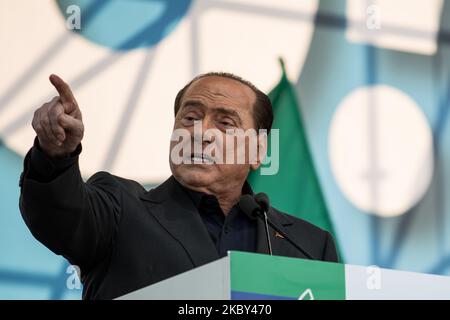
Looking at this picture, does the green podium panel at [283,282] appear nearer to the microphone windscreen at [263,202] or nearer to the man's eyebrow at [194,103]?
the microphone windscreen at [263,202]

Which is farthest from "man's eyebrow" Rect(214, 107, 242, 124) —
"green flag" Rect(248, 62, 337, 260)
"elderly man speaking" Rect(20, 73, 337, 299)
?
"green flag" Rect(248, 62, 337, 260)

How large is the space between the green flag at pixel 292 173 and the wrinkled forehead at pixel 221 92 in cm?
124

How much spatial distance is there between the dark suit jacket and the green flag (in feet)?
5.08

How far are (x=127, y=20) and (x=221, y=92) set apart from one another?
139cm

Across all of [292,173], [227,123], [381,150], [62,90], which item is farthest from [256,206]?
[381,150]

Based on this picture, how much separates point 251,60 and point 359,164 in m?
0.65

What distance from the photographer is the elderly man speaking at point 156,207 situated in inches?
96.7

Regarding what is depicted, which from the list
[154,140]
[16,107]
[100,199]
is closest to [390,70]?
[154,140]

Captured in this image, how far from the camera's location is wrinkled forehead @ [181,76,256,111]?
3164mm

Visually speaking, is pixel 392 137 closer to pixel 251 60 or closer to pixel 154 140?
pixel 251 60

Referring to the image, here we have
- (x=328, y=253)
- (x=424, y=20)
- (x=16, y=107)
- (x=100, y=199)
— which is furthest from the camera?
(x=424, y=20)

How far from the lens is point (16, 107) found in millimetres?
4215

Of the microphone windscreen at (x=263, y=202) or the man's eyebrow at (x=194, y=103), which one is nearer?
the microphone windscreen at (x=263, y=202)

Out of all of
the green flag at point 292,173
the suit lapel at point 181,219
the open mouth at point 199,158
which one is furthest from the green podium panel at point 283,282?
the green flag at point 292,173
